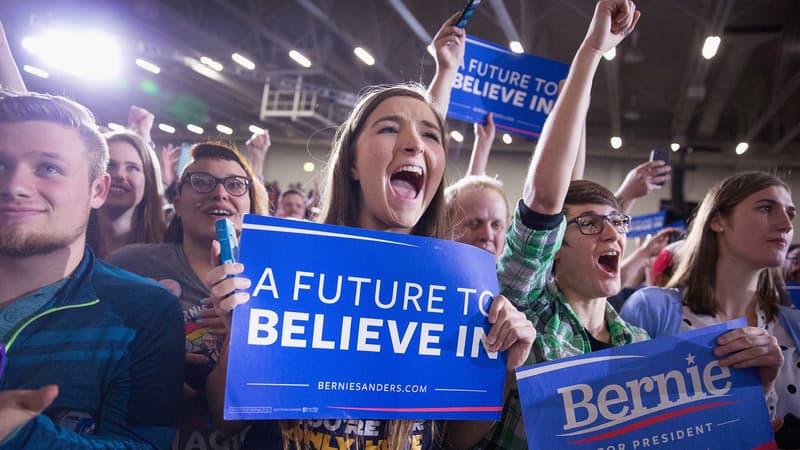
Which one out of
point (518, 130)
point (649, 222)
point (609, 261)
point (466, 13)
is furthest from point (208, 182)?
point (649, 222)

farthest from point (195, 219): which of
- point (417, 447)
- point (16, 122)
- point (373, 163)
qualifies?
point (417, 447)

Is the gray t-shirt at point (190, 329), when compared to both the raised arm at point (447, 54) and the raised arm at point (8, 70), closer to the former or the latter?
the raised arm at point (8, 70)

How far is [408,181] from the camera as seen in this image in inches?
51.6

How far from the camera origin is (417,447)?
3.95 feet

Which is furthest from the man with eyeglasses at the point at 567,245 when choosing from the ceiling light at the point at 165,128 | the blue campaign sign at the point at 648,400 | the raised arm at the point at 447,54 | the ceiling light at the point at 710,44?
the ceiling light at the point at 710,44

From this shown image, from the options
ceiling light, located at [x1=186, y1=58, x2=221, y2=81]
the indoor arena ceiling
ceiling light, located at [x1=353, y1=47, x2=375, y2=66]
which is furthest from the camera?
ceiling light, located at [x1=186, y1=58, x2=221, y2=81]

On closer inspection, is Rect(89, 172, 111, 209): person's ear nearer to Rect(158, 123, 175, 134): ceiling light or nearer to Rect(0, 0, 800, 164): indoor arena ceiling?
Rect(158, 123, 175, 134): ceiling light

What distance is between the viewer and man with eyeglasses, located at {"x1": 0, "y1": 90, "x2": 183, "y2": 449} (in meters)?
0.86

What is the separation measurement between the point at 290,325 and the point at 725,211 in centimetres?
175

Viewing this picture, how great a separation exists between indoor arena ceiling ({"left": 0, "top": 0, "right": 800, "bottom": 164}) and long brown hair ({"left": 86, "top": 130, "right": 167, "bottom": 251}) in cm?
448

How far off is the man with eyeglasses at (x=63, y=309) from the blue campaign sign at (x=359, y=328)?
198 mm

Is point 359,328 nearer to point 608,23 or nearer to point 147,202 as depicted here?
point 147,202

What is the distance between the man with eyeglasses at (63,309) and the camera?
2.84 ft

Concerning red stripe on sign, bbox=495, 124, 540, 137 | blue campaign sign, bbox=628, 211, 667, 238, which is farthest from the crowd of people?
blue campaign sign, bbox=628, 211, 667, 238
